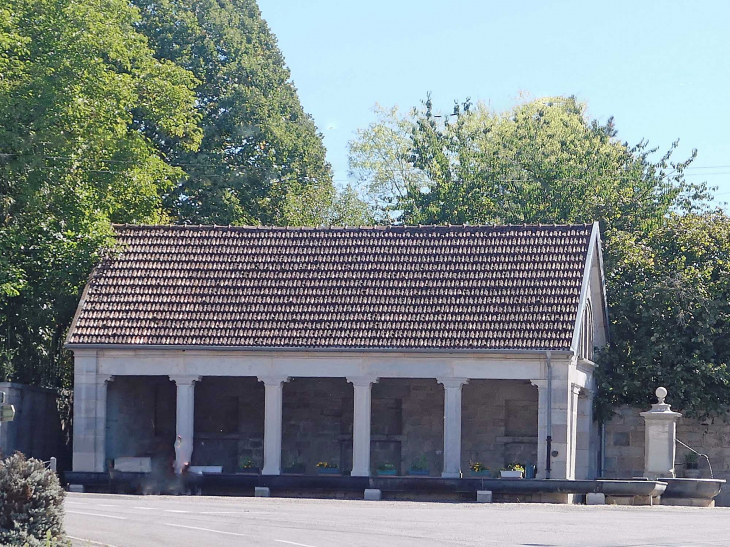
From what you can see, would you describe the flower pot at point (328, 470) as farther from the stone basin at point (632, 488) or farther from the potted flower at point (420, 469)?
the stone basin at point (632, 488)

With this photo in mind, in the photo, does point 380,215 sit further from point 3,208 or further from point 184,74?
point 3,208

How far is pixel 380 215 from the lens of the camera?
246ft

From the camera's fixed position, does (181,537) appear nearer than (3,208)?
Yes

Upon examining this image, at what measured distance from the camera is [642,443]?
46.9 meters

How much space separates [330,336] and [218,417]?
8195 millimetres

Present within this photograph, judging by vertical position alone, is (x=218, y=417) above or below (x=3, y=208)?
below

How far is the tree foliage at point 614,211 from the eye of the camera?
1770 inches

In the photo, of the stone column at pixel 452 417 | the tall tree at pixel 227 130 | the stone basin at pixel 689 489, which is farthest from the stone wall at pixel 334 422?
the tall tree at pixel 227 130

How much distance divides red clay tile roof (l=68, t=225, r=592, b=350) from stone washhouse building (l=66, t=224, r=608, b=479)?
0.17ft

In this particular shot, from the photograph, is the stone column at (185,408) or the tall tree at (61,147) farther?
the tall tree at (61,147)

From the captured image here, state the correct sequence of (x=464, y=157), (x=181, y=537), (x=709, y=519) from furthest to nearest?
(x=464, y=157) < (x=709, y=519) < (x=181, y=537)

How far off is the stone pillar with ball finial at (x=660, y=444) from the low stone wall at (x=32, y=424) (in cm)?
1842

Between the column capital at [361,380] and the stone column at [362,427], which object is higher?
the column capital at [361,380]

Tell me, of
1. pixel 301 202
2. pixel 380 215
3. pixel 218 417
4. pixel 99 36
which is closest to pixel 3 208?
pixel 99 36
